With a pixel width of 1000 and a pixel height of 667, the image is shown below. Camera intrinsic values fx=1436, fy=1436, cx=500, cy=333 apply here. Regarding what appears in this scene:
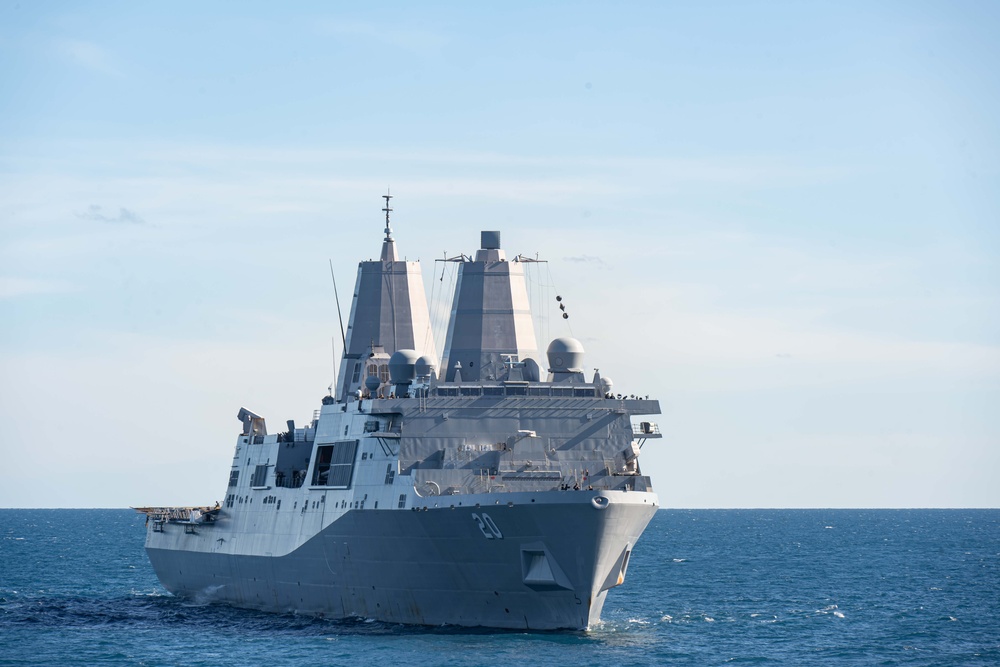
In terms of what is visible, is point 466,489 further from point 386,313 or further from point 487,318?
point 386,313

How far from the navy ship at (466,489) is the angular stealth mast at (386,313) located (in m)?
3.07

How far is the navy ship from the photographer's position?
3825 cm

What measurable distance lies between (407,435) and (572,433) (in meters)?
4.88

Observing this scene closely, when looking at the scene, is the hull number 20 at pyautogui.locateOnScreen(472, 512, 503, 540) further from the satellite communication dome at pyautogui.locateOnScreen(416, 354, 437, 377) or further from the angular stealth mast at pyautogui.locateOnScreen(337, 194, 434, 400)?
the angular stealth mast at pyautogui.locateOnScreen(337, 194, 434, 400)

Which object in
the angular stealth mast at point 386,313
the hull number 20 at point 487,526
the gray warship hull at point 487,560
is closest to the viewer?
the gray warship hull at point 487,560

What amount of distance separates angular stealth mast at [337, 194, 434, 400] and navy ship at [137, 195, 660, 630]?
3.07 metres

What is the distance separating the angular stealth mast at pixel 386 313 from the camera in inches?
2191

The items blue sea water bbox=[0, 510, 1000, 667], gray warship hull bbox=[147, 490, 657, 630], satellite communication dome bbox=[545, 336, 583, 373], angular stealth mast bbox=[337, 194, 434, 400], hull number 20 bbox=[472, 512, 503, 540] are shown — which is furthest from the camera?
angular stealth mast bbox=[337, 194, 434, 400]

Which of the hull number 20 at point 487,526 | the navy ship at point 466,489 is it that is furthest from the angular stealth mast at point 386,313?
the hull number 20 at point 487,526

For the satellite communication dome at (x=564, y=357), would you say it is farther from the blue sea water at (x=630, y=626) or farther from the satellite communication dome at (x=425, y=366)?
the blue sea water at (x=630, y=626)

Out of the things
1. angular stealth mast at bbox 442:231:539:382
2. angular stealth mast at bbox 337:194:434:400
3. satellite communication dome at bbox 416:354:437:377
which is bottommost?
satellite communication dome at bbox 416:354:437:377

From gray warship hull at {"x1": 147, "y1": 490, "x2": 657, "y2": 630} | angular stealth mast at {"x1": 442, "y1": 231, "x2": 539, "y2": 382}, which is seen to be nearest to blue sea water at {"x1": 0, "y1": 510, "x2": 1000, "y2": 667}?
gray warship hull at {"x1": 147, "y1": 490, "x2": 657, "y2": 630}

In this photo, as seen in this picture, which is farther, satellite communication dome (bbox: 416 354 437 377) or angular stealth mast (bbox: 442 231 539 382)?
angular stealth mast (bbox: 442 231 539 382)

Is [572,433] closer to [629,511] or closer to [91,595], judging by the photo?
[629,511]
